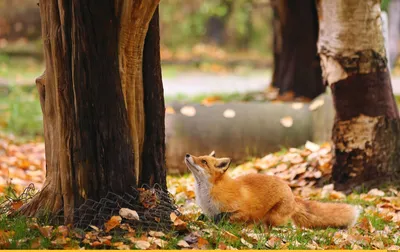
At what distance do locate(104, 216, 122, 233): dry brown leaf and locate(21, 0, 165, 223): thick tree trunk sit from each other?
199 mm

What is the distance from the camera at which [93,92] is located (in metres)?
5.04

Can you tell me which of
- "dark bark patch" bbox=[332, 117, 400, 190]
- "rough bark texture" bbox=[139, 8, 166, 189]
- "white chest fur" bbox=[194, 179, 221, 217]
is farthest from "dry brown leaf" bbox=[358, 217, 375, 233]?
"rough bark texture" bbox=[139, 8, 166, 189]

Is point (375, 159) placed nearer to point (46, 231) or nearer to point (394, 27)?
point (46, 231)

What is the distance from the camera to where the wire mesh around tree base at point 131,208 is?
5078 millimetres

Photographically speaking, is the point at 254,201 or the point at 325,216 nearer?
the point at 254,201

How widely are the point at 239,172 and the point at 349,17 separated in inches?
90.5

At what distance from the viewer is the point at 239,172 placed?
29.0 feet

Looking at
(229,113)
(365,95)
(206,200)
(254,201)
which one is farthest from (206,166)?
(229,113)

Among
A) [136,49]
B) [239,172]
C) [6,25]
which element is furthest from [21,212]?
[6,25]

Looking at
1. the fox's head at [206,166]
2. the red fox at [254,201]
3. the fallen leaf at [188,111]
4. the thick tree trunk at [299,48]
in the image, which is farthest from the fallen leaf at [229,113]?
the fox's head at [206,166]

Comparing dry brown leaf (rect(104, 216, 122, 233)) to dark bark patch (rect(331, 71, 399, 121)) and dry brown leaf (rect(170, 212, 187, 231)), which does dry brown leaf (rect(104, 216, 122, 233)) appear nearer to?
dry brown leaf (rect(170, 212, 187, 231))

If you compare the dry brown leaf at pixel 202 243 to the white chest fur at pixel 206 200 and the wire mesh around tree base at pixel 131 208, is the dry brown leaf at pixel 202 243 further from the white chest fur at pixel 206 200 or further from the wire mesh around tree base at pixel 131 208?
the white chest fur at pixel 206 200

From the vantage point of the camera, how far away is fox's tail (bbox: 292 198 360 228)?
20.2 feet

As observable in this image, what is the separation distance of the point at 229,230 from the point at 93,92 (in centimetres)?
142
